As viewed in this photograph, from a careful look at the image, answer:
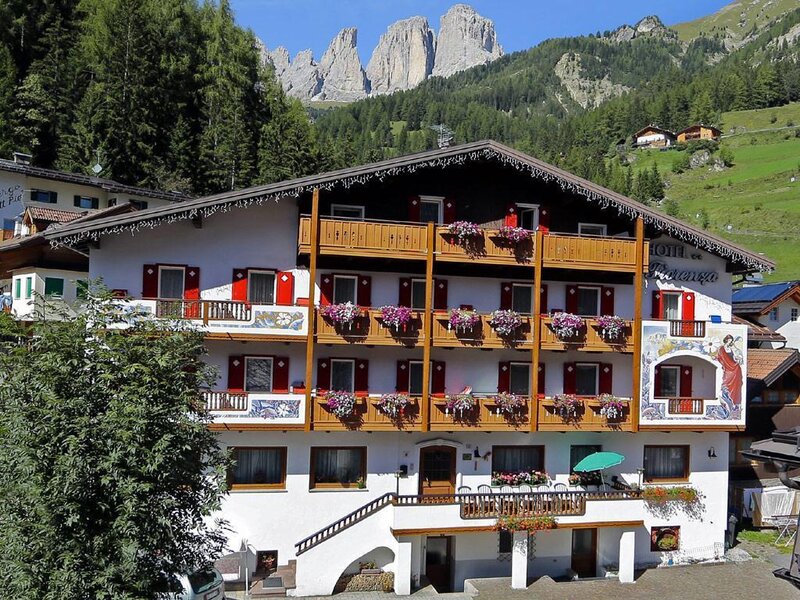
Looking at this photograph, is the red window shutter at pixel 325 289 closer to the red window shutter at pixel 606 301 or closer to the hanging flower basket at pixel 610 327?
the hanging flower basket at pixel 610 327

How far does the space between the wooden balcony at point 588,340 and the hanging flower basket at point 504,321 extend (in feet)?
3.44

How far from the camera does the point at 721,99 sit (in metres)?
168

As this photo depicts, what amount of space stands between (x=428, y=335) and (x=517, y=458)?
5798 millimetres

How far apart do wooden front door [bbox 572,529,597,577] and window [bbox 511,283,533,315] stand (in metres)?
7.86

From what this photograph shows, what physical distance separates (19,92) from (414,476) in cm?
4727

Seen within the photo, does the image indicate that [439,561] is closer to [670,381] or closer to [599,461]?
[599,461]

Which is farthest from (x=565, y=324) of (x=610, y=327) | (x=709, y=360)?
(x=709, y=360)

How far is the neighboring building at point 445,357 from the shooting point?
69.7ft

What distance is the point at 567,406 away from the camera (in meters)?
22.7

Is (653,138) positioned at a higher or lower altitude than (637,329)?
higher

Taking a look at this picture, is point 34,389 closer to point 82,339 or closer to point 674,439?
point 82,339

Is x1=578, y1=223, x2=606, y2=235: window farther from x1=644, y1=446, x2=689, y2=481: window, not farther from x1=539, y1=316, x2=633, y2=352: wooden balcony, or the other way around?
x1=644, y1=446, x2=689, y2=481: window

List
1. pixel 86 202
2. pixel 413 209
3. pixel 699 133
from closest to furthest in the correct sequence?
pixel 413 209 < pixel 86 202 < pixel 699 133

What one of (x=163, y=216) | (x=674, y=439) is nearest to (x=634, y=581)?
(x=674, y=439)
